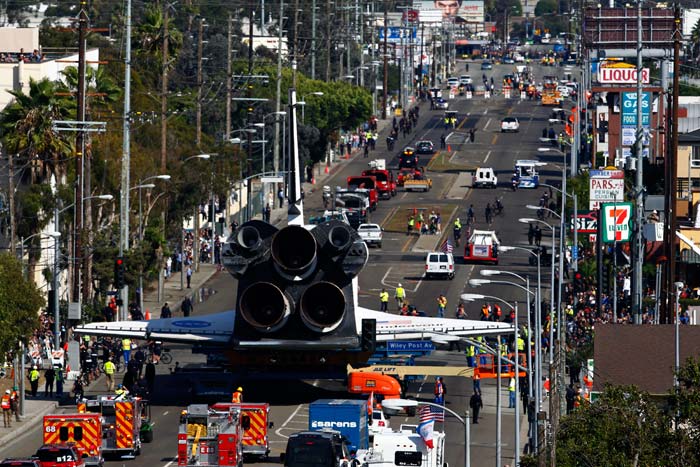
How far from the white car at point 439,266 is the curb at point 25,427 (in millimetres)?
37230

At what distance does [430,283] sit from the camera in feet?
342

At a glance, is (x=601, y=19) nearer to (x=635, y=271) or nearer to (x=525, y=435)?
(x=635, y=271)

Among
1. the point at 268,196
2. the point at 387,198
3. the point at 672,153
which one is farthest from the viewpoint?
the point at 387,198

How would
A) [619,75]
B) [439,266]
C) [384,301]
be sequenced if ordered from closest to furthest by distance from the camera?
[384,301] < [439,266] < [619,75]

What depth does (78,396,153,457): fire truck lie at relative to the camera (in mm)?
58719

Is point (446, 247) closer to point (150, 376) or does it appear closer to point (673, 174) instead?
point (673, 174)

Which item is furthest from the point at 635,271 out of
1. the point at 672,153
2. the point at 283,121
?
the point at 283,121

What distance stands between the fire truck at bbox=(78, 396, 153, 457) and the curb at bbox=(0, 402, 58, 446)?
5.00 m

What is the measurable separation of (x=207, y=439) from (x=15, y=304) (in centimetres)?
1293

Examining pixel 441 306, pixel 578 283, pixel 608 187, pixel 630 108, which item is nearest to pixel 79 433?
pixel 608 187

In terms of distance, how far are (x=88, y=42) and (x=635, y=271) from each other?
81.8m

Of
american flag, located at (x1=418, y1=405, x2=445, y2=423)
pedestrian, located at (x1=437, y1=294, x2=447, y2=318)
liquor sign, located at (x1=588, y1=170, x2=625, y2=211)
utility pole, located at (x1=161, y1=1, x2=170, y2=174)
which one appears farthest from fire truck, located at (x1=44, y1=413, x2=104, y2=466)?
utility pole, located at (x1=161, y1=1, x2=170, y2=174)

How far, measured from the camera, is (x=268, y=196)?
127 meters

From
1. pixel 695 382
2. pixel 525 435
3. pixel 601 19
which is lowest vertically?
pixel 525 435
